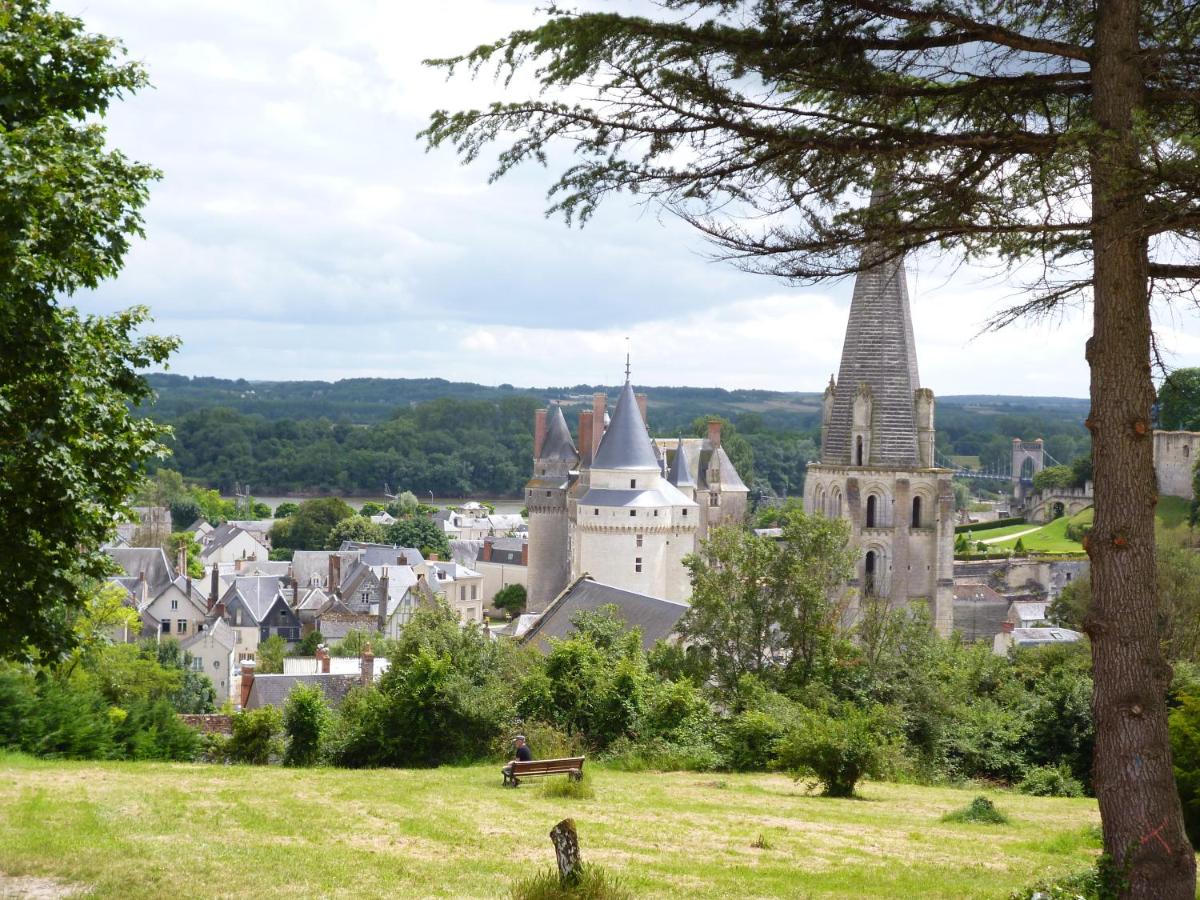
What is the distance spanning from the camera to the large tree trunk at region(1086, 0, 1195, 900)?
9453 millimetres

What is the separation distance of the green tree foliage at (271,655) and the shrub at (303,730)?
3429 centimetres

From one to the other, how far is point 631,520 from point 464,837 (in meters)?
36.5

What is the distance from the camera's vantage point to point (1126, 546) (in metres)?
9.77

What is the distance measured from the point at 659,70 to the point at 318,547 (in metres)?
103

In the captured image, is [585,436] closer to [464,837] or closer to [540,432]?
[540,432]

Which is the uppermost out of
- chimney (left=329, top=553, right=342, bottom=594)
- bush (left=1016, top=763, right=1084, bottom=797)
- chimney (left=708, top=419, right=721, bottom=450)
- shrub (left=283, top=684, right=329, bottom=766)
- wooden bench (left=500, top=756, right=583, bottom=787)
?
chimney (left=708, top=419, right=721, bottom=450)

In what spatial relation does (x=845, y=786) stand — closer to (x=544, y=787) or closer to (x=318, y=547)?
(x=544, y=787)

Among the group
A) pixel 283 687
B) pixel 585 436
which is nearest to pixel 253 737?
pixel 283 687

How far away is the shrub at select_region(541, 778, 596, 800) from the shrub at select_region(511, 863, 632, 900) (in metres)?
6.59

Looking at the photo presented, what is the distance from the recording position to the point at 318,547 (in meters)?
110

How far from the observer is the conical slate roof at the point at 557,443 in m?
62.4

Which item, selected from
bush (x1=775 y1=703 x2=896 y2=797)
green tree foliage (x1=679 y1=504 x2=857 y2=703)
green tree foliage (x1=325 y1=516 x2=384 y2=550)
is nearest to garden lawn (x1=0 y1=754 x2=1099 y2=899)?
bush (x1=775 y1=703 x2=896 y2=797)

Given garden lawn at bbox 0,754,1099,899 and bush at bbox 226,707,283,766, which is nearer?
garden lawn at bbox 0,754,1099,899

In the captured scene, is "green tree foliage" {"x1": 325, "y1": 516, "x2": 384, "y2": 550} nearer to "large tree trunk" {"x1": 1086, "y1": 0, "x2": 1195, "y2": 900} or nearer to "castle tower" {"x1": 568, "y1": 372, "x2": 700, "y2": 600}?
"castle tower" {"x1": 568, "y1": 372, "x2": 700, "y2": 600}
